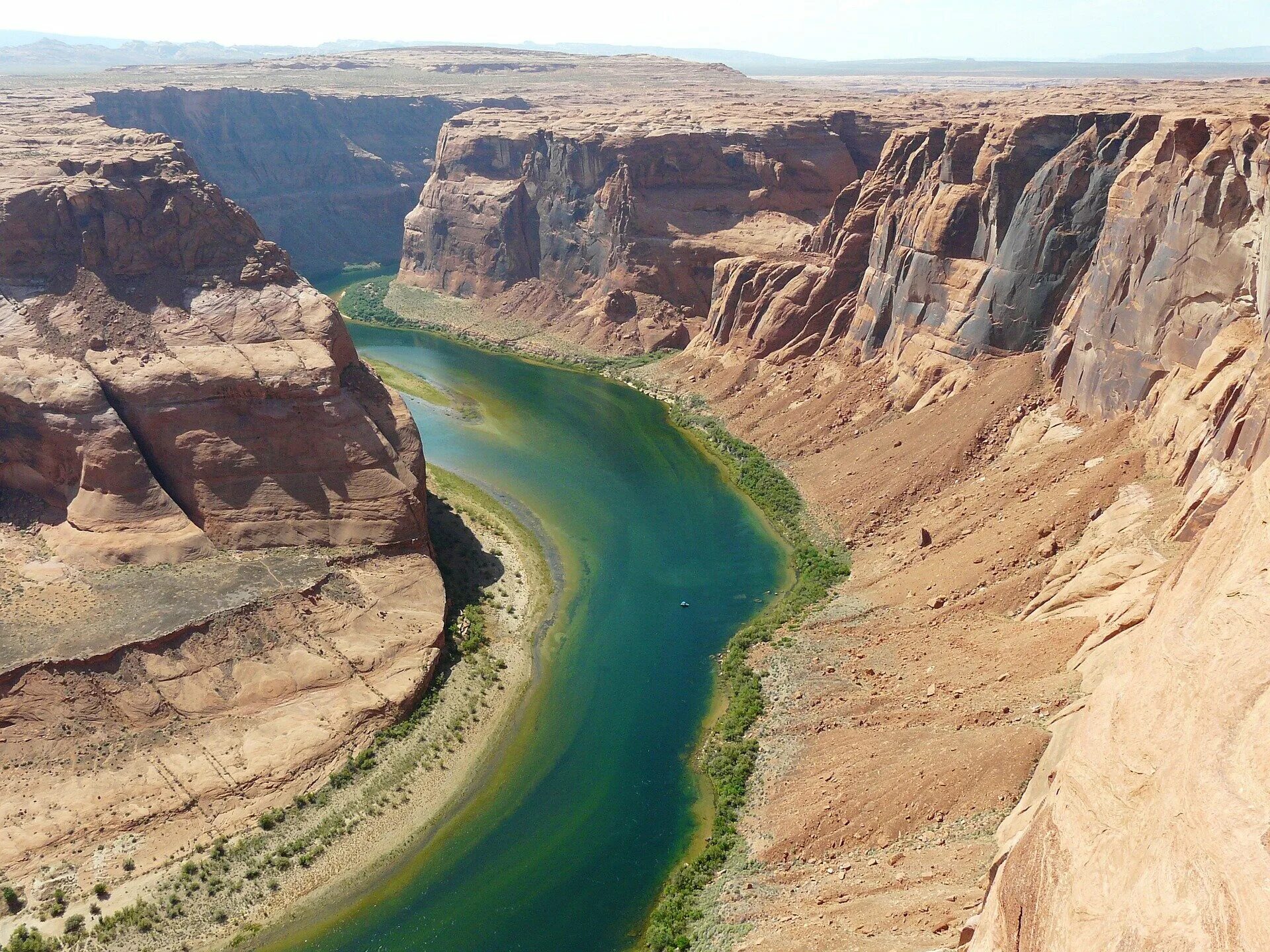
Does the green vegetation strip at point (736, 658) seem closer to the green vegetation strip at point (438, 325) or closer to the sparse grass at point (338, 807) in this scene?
the green vegetation strip at point (438, 325)

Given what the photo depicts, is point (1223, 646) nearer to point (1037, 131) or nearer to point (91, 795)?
point (91, 795)

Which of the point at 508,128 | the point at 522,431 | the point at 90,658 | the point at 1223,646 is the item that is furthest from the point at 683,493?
the point at 508,128

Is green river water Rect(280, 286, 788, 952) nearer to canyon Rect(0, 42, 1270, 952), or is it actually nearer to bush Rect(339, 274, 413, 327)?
canyon Rect(0, 42, 1270, 952)

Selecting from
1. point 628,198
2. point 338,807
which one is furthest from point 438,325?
point 338,807

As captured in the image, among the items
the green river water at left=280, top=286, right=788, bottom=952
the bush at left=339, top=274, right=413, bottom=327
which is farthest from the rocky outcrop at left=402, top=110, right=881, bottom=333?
the green river water at left=280, top=286, right=788, bottom=952

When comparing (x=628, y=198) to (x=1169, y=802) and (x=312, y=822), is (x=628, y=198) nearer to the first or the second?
(x=312, y=822)

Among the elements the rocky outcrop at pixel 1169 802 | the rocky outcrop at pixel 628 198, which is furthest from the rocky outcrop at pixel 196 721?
the rocky outcrop at pixel 628 198

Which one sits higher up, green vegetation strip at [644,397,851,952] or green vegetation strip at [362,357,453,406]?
green vegetation strip at [362,357,453,406]

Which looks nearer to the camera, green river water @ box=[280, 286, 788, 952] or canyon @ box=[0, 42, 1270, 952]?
canyon @ box=[0, 42, 1270, 952]
